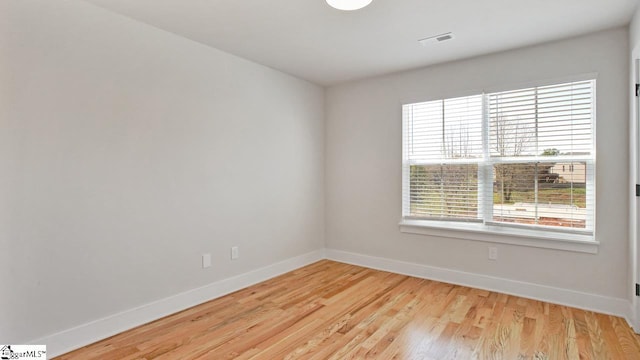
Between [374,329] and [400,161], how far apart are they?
2173mm

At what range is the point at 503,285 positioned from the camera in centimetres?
341

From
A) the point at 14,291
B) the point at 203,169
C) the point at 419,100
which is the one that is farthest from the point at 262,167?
the point at 14,291

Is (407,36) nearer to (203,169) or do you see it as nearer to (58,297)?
(203,169)

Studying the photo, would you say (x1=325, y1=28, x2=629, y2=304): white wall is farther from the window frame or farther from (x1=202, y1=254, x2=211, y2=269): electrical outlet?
(x1=202, y1=254, x2=211, y2=269): electrical outlet

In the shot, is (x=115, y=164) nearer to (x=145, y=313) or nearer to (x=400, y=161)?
(x=145, y=313)

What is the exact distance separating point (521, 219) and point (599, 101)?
126 centimetres

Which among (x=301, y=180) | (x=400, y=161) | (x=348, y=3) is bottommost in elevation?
(x=301, y=180)

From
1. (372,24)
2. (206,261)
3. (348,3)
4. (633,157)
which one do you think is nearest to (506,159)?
(633,157)

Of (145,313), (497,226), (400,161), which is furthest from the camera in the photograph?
(400,161)

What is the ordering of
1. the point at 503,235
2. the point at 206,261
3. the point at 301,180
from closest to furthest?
the point at 206,261 < the point at 503,235 < the point at 301,180

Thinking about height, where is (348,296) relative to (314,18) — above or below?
below

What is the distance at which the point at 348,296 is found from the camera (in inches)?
132

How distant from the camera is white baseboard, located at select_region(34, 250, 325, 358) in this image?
2.28m

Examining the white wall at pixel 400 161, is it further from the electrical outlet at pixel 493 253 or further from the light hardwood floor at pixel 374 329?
the light hardwood floor at pixel 374 329
